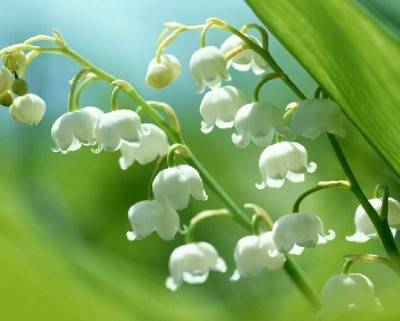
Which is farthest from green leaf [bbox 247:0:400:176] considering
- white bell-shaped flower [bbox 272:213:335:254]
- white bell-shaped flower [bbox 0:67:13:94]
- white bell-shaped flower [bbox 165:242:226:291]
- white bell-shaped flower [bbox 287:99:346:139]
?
white bell-shaped flower [bbox 165:242:226:291]

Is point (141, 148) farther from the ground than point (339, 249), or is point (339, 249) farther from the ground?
point (141, 148)

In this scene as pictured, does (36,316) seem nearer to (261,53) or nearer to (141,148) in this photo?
(261,53)

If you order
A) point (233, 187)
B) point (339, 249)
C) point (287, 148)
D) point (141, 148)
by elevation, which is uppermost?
point (141, 148)

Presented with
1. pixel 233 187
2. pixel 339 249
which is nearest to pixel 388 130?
pixel 339 249

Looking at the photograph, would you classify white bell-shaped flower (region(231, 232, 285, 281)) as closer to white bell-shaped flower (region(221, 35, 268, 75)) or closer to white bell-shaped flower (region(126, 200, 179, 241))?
white bell-shaped flower (region(126, 200, 179, 241))

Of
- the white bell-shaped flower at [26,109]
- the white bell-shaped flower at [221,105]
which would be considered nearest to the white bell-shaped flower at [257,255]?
the white bell-shaped flower at [221,105]

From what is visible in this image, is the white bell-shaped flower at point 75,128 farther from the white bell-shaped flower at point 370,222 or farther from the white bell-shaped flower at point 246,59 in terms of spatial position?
the white bell-shaped flower at point 370,222
